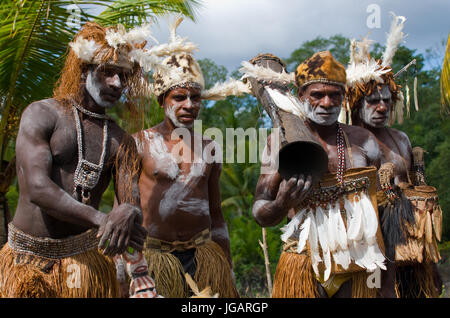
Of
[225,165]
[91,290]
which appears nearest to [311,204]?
[91,290]

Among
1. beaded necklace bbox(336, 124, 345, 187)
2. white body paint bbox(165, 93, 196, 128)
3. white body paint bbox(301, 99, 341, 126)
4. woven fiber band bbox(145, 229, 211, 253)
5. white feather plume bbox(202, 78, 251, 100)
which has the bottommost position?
woven fiber band bbox(145, 229, 211, 253)

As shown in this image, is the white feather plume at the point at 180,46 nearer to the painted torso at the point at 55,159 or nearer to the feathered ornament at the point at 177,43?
the feathered ornament at the point at 177,43

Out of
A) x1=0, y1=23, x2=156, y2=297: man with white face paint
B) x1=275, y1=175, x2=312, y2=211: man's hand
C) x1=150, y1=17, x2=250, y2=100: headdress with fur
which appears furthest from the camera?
x1=150, y1=17, x2=250, y2=100: headdress with fur

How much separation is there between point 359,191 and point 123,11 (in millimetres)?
3987

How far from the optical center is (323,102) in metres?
3.24

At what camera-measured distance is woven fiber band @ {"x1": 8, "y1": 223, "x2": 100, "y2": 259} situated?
8.91 ft

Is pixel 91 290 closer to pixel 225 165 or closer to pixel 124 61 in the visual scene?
pixel 124 61

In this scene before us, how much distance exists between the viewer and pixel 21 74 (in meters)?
5.88

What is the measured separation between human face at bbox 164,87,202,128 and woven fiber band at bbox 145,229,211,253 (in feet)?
2.64

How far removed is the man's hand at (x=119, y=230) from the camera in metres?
2.48

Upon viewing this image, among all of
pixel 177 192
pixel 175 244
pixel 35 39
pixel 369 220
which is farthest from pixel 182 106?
pixel 35 39

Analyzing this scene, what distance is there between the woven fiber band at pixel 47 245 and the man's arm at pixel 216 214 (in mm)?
1349

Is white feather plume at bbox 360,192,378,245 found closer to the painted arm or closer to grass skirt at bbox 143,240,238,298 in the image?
the painted arm

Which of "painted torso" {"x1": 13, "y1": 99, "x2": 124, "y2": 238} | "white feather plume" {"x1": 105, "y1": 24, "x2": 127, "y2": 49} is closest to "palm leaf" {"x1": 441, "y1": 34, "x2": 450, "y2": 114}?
"white feather plume" {"x1": 105, "y1": 24, "x2": 127, "y2": 49}
